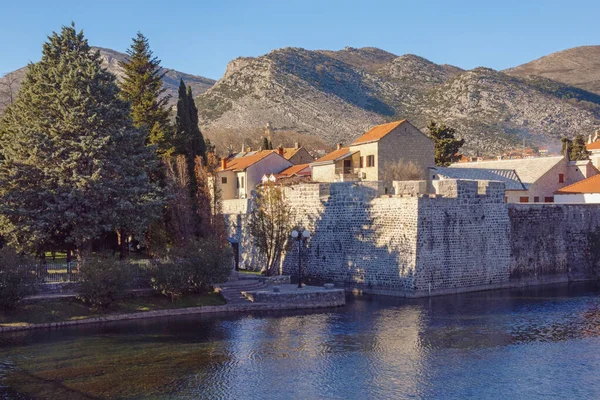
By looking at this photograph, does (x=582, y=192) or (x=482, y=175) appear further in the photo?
(x=482, y=175)

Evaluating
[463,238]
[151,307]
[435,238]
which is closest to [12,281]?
[151,307]

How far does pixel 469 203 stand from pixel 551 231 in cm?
819

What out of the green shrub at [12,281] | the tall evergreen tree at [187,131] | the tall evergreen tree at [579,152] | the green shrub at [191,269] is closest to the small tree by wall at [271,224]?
the tall evergreen tree at [187,131]

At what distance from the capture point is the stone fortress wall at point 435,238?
33.3 metres

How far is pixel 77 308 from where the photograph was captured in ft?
89.5

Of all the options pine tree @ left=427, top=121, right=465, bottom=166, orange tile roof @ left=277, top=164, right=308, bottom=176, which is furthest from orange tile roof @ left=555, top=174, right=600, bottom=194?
orange tile roof @ left=277, top=164, right=308, bottom=176

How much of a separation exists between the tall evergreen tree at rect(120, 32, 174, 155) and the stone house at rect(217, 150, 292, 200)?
62.5 ft

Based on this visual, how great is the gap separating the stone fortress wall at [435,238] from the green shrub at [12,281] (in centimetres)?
1699

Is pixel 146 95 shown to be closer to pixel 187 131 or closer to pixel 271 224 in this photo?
pixel 187 131

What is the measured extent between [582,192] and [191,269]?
114ft

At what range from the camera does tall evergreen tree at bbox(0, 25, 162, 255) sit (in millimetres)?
29250

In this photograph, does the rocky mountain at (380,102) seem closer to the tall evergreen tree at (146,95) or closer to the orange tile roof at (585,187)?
the orange tile roof at (585,187)

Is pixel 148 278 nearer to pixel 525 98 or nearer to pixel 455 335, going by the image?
pixel 455 335

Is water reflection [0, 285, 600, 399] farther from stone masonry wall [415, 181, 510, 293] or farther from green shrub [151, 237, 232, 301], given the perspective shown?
stone masonry wall [415, 181, 510, 293]
